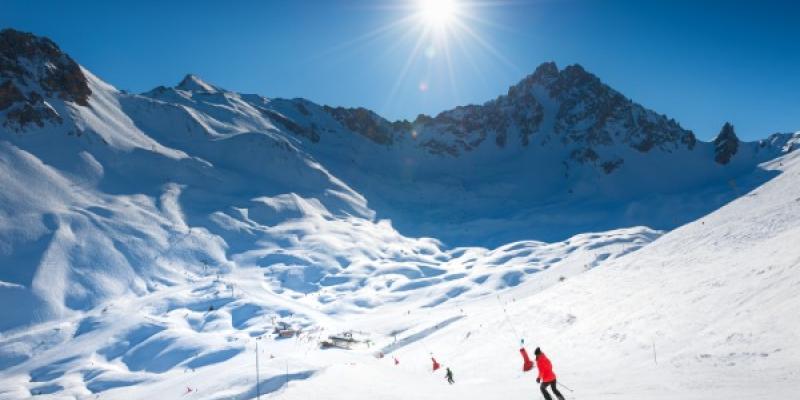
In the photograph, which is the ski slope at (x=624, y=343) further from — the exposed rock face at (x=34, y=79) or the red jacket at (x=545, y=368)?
the exposed rock face at (x=34, y=79)

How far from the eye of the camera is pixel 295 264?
107 metres

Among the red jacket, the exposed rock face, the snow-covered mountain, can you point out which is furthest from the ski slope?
the exposed rock face

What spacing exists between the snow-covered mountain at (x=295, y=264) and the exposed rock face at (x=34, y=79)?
0.57 m

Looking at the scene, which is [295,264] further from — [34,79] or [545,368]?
[34,79]

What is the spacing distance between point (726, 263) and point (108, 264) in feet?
309

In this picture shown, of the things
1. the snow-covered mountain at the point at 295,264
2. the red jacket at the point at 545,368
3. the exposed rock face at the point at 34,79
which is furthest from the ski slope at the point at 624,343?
the exposed rock face at the point at 34,79

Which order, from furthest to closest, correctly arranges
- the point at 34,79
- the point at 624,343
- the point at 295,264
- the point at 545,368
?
the point at 34,79 < the point at 295,264 < the point at 624,343 < the point at 545,368

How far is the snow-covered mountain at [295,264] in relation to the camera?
71.3 ft

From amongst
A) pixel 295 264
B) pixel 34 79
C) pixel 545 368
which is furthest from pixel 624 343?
pixel 34 79

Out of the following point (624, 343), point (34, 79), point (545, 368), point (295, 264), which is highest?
point (34, 79)

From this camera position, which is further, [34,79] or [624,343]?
[34,79]

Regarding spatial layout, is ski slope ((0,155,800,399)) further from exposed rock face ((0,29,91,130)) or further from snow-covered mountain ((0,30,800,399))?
exposed rock face ((0,29,91,130))

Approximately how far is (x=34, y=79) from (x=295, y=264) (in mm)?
100056

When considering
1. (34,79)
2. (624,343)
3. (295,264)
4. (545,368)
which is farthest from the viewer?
(34,79)
